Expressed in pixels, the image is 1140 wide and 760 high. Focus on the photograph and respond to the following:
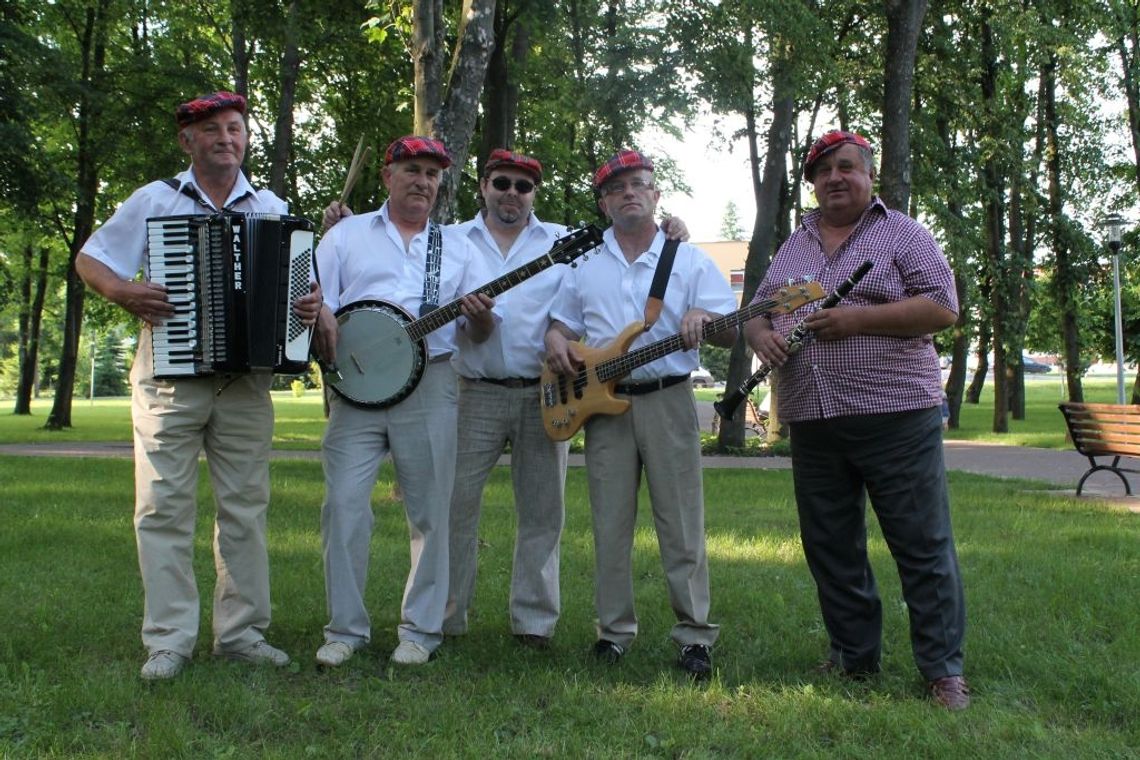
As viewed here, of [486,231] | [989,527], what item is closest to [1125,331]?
[989,527]

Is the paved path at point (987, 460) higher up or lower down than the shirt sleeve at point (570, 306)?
lower down

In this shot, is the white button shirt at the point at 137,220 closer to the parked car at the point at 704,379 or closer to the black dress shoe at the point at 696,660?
the black dress shoe at the point at 696,660

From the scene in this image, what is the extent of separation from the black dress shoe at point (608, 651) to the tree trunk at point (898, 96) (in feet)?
30.2

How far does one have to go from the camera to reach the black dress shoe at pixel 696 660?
4.70 m

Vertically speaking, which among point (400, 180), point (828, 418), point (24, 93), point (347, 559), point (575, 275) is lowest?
point (347, 559)

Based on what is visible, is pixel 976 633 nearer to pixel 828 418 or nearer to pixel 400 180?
pixel 828 418

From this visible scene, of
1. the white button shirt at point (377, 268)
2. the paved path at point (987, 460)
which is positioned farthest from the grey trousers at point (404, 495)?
the paved path at point (987, 460)

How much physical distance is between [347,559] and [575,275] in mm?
1724

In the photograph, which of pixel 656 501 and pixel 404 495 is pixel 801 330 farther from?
pixel 404 495

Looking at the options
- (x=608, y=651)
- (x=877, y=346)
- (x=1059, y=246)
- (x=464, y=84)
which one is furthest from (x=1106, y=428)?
(x=1059, y=246)

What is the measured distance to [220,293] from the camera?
446 centimetres

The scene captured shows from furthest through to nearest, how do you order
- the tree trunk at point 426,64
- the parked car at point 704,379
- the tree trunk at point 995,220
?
1. the parked car at point 704,379
2. the tree trunk at point 995,220
3. the tree trunk at point 426,64

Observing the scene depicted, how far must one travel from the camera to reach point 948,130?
76.5 ft

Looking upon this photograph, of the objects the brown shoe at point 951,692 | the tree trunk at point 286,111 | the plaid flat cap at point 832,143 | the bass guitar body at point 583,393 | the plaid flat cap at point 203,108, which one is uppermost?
the tree trunk at point 286,111
